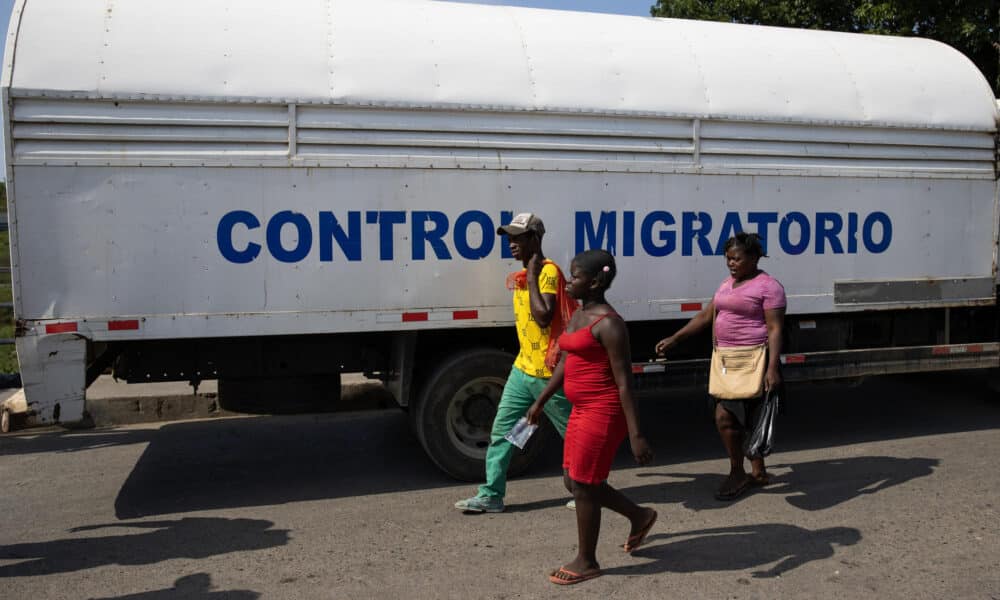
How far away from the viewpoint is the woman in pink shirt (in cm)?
539

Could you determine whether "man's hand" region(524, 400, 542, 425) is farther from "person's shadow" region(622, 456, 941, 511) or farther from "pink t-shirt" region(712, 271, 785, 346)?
"pink t-shirt" region(712, 271, 785, 346)

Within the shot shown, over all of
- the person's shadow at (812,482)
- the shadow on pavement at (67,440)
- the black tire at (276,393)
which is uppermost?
the black tire at (276,393)

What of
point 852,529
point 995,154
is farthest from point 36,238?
point 995,154

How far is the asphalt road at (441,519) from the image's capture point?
432 cm

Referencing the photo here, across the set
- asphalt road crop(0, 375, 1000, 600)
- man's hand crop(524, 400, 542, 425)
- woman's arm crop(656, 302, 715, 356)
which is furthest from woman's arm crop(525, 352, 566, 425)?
woman's arm crop(656, 302, 715, 356)

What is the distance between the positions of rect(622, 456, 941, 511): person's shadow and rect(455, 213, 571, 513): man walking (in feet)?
3.29

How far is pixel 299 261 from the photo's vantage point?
555cm

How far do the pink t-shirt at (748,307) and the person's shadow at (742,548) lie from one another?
3.76ft

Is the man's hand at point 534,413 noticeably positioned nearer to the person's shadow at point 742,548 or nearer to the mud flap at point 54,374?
the person's shadow at point 742,548

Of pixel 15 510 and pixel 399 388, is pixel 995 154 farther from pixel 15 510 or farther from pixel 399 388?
pixel 15 510

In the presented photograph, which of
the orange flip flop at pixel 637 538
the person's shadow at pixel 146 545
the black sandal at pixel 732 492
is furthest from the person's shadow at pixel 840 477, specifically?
the person's shadow at pixel 146 545

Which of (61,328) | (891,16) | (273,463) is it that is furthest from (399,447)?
(891,16)

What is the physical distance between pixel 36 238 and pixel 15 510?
1771 mm

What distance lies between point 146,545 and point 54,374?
1171 mm
